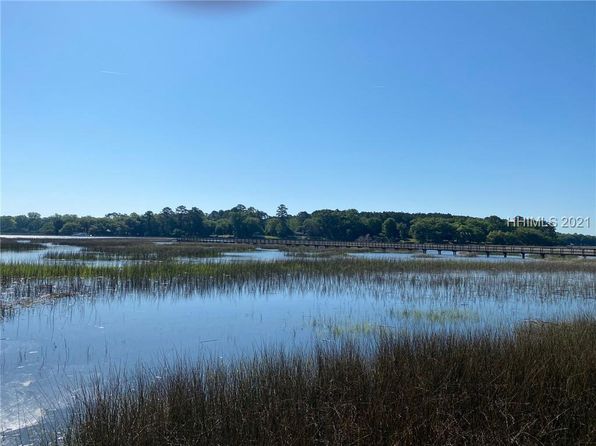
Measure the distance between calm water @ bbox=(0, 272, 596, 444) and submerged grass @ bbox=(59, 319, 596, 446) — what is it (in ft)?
6.48

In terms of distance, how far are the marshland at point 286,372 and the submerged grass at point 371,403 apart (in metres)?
0.02

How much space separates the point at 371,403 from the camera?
16.9 feet

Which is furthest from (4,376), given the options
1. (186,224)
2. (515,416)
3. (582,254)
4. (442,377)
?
(186,224)

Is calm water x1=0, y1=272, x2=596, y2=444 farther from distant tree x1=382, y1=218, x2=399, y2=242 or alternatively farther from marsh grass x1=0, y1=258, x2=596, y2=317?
distant tree x1=382, y1=218, x2=399, y2=242

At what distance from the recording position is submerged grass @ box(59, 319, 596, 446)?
4.59 metres

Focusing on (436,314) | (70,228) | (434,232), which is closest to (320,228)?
(434,232)

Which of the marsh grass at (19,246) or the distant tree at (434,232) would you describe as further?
the distant tree at (434,232)

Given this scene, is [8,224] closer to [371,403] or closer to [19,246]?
[19,246]

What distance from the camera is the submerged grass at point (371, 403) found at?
4.59 metres

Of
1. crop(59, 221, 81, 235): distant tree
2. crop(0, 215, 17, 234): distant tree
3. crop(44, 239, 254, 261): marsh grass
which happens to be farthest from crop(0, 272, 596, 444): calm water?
crop(0, 215, 17, 234): distant tree

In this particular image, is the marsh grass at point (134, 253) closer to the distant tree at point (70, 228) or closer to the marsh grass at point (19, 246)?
the marsh grass at point (19, 246)

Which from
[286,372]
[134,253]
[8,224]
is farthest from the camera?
[8,224]

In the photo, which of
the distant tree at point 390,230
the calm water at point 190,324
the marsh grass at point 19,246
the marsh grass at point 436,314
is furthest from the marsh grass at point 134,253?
the distant tree at point 390,230

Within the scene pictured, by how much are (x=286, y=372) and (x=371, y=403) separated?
137 centimetres
